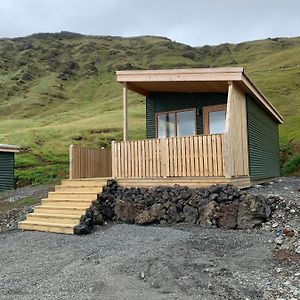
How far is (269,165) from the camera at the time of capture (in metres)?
18.6

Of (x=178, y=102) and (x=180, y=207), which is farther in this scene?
(x=178, y=102)

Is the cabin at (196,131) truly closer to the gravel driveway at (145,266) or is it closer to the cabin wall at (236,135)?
the cabin wall at (236,135)

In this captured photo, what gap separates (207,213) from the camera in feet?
33.7

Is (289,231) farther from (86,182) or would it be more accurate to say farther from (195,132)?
(195,132)

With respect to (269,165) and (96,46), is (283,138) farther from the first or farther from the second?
(96,46)

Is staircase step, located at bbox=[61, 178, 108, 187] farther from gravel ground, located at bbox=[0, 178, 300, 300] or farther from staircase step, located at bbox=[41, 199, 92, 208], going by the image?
gravel ground, located at bbox=[0, 178, 300, 300]

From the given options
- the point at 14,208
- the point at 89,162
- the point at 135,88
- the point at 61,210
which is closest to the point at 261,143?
the point at 135,88

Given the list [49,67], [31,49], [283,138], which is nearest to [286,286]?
[283,138]

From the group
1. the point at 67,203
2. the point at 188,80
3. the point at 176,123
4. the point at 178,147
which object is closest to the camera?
the point at 178,147

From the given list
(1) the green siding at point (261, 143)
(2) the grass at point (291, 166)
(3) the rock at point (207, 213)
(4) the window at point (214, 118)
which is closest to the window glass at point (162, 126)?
(4) the window at point (214, 118)

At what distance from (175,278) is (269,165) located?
13537 millimetres

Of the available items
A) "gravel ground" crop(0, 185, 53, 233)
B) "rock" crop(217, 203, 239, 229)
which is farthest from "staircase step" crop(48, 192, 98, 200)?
"rock" crop(217, 203, 239, 229)

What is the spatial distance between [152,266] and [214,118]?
8.91 metres

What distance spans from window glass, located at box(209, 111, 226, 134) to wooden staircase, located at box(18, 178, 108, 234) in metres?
4.87
